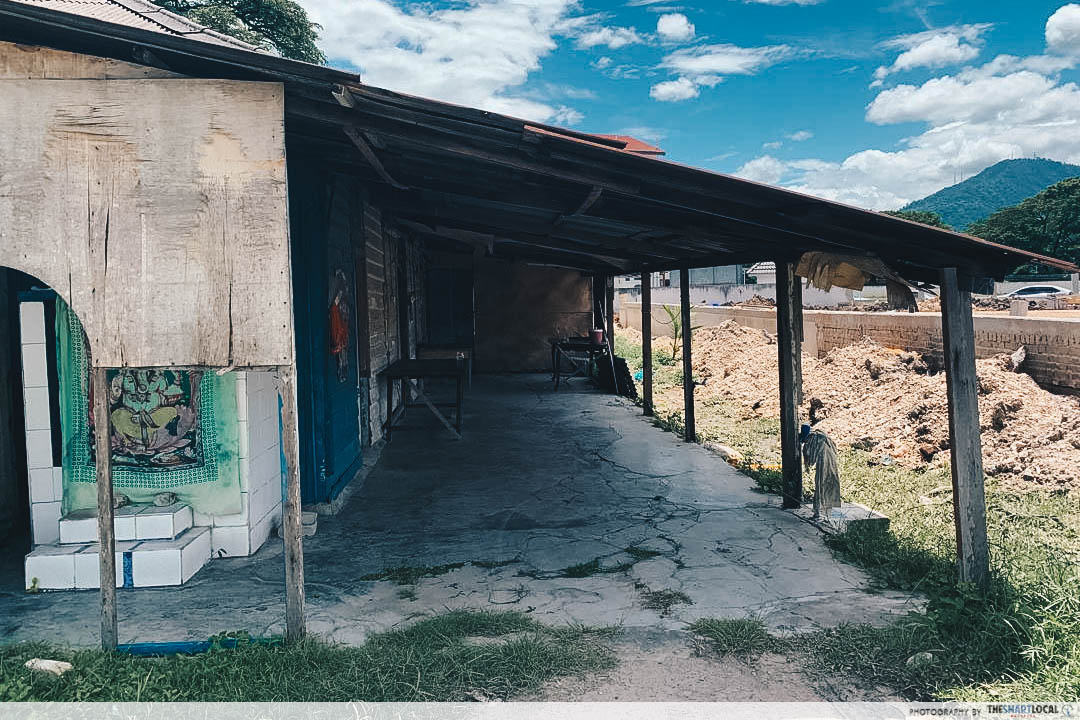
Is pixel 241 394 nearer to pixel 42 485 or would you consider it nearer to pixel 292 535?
pixel 42 485

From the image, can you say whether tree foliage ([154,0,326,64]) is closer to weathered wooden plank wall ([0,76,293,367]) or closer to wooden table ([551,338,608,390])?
wooden table ([551,338,608,390])

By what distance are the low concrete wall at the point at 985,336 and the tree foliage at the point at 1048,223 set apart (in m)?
41.6

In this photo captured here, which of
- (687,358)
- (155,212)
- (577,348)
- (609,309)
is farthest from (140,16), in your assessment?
(609,309)

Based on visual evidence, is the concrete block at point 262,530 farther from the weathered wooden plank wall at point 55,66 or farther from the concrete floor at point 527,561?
the weathered wooden plank wall at point 55,66

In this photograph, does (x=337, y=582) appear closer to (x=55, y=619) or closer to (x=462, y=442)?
(x=55, y=619)

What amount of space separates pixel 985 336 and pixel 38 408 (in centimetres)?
1018

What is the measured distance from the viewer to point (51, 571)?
4.61 meters

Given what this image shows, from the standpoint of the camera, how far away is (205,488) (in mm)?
5109

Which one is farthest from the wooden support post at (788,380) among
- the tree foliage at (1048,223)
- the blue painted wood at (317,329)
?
the tree foliage at (1048,223)

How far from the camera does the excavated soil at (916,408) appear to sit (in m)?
7.44

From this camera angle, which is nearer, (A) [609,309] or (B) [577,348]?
(B) [577,348]

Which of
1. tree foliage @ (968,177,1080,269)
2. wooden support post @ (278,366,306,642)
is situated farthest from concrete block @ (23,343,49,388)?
tree foliage @ (968,177,1080,269)

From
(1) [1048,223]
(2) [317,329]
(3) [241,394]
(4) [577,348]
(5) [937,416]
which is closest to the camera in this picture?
(3) [241,394]

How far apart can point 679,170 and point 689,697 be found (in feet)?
8.01
